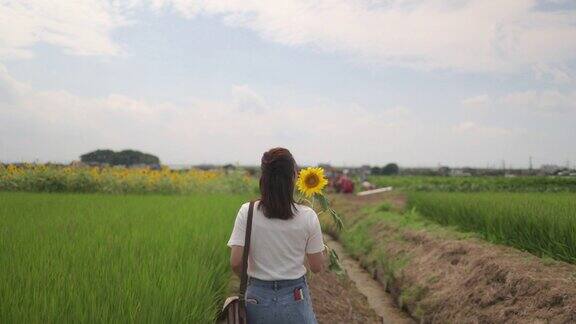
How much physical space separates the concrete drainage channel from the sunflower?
3745 mm

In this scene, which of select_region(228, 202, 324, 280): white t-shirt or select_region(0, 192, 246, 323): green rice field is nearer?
select_region(228, 202, 324, 280): white t-shirt

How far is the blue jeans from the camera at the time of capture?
2613 mm

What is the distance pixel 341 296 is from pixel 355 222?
7725 mm

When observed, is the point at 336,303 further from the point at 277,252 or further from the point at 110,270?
the point at 277,252

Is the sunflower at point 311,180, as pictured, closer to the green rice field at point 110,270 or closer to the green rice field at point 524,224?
the green rice field at point 110,270

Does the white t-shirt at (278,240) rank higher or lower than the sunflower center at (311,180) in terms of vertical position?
lower

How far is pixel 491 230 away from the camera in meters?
8.34

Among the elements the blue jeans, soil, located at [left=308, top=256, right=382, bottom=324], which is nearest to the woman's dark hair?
the blue jeans

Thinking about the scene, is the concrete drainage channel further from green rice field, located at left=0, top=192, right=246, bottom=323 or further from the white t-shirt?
the white t-shirt

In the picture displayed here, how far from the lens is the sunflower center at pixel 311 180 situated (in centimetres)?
371

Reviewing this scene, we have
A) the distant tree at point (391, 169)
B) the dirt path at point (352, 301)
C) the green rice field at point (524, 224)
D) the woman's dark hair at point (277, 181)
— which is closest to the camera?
the woman's dark hair at point (277, 181)

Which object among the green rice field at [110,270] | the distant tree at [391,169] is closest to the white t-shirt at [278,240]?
the green rice field at [110,270]

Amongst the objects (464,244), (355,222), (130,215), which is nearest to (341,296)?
(464,244)

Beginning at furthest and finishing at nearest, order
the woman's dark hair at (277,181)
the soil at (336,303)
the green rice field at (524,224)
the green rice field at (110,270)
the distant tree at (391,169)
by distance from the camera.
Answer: the distant tree at (391,169) → the green rice field at (524,224) → the soil at (336,303) → the green rice field at (110,270) → the woman's dark hair at (277,181)
